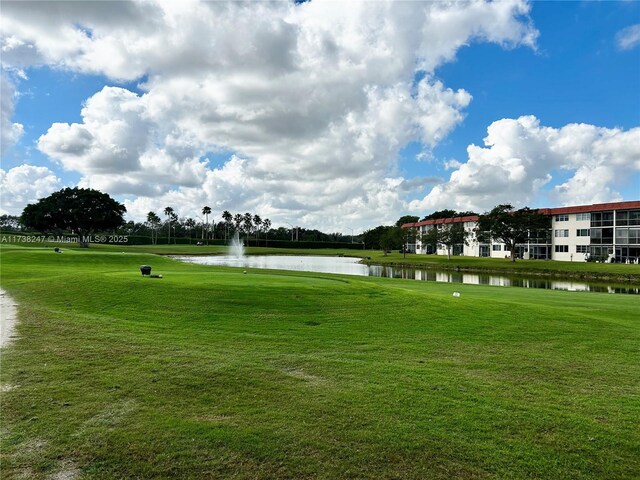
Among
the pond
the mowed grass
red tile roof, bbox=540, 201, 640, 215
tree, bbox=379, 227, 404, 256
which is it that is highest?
red tile roof, bbox=540, 201, 640, 215

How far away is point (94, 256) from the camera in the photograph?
151ft

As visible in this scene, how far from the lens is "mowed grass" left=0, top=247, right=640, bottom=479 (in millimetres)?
4973

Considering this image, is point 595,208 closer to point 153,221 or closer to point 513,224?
point 513,224

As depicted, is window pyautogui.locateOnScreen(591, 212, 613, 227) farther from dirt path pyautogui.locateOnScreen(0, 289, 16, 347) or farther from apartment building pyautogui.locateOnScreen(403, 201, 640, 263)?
dirt path pyautogui.locateOnScreen(0, 289, 16, 347)

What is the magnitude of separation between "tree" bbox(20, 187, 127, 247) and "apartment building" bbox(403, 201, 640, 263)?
283 feet

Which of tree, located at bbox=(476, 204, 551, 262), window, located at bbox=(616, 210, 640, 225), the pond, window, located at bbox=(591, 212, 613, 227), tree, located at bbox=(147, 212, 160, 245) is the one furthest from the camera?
tree, located at bbox=(147, 212, 160, 245)

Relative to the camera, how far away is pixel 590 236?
83812 mm

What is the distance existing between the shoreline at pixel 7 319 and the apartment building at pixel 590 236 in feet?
289

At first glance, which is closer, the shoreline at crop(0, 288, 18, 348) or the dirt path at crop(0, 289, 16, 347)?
the shoreline at crop(0, 288, 18, 348)

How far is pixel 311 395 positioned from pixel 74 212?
262 ft

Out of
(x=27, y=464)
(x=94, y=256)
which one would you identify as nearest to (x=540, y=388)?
(x=27, y=464)

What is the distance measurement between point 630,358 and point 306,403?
841cm

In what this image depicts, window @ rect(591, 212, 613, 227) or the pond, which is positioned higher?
window @ rect(591, 212, 613, 227)

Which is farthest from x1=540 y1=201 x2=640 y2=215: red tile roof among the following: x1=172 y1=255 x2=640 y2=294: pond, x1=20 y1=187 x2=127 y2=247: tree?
x1=20 y1=187 x2=127 y2=247: tree
